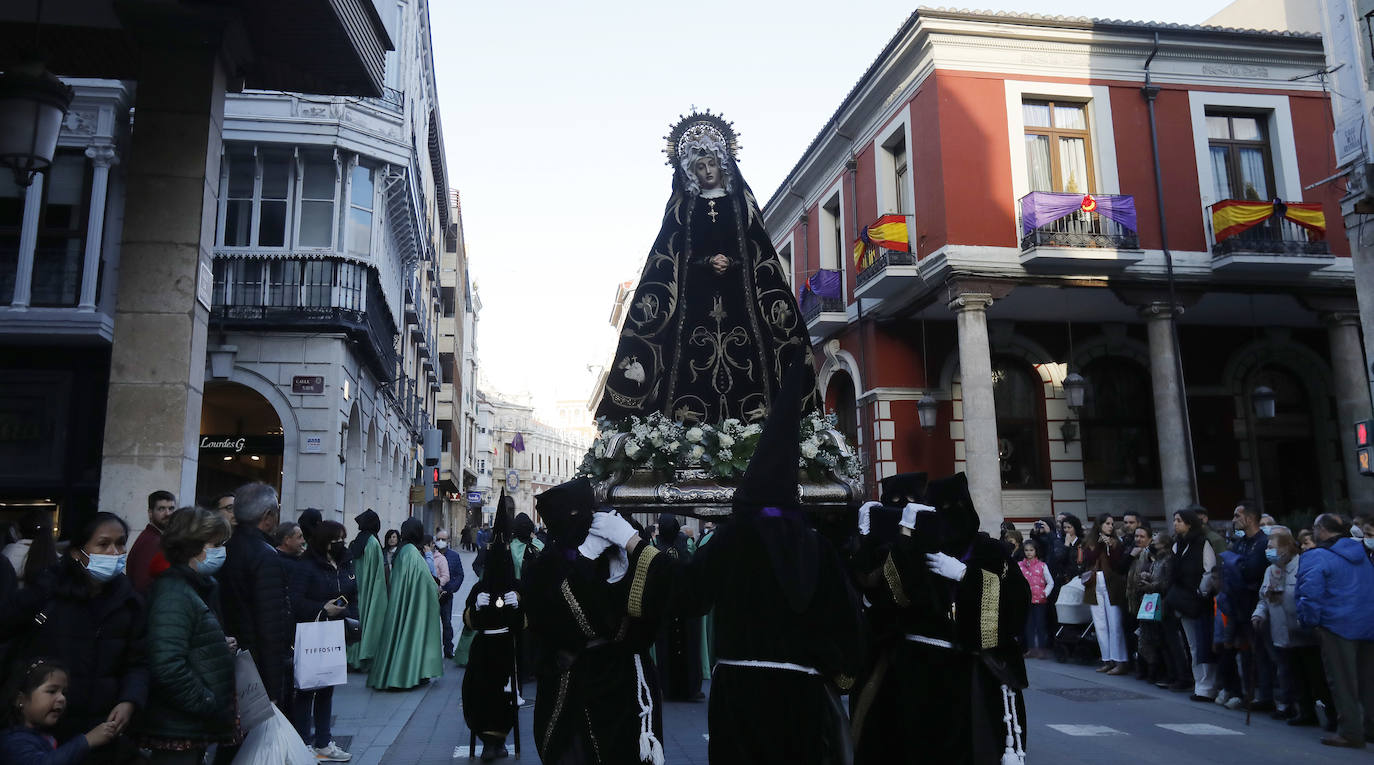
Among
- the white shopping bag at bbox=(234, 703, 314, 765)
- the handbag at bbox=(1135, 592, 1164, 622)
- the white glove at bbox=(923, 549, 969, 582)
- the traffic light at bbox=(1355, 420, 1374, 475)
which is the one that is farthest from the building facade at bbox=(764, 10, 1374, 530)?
the white shopping bag at bbox=(234, 703, 314, 765)

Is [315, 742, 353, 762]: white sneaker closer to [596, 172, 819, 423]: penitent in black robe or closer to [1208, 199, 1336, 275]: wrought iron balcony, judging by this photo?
[596, 172, 819, 423]: penitent in black robe

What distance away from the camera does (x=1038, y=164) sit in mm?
20016

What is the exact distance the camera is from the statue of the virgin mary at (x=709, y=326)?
709 centimetres

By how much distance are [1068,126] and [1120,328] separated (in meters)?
4.80

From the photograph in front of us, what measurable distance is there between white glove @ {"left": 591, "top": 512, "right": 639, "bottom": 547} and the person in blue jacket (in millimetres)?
6730

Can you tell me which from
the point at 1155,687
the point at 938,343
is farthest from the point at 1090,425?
the point at 1155,687

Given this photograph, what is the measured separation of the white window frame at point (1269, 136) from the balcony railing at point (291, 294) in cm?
1722

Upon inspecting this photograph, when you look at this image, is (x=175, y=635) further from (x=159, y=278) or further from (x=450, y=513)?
(x=450, y=513)

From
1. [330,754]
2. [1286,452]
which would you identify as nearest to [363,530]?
[330,754]

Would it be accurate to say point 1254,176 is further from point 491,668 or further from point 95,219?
point 95,219

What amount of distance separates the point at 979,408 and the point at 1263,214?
276 inches

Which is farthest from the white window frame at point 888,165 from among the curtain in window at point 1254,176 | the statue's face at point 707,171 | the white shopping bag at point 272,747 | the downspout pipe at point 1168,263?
the white shopping bag at point 272,747

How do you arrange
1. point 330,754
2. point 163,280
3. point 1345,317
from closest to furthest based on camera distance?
point 163,280 < point 330,754 < point 1345,317

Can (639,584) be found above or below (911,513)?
below
